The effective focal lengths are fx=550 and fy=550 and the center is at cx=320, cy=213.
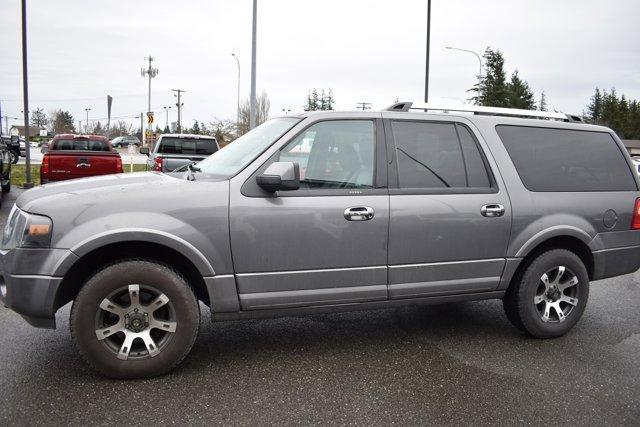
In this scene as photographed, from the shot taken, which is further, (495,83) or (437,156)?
(495,83)

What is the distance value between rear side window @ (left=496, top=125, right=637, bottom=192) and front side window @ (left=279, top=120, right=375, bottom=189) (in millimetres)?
1286

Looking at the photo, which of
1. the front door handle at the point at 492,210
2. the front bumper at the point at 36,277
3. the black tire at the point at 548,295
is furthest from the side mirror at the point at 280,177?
the black tire at the point at 548,295

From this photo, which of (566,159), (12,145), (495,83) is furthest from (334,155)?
(495,83)

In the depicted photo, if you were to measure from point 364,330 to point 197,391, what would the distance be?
173cm

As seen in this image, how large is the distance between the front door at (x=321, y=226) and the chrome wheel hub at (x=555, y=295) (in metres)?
1.48

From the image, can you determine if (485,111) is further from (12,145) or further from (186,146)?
(12,145)

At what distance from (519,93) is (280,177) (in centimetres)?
8820

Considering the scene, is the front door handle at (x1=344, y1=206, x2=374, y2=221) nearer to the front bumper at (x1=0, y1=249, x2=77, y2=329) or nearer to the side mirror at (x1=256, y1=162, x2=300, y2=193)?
the side mirror at (x1=256, y1=162, x2=300, y2=193)

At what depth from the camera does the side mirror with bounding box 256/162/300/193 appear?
3.55 meters

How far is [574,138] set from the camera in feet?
15.7

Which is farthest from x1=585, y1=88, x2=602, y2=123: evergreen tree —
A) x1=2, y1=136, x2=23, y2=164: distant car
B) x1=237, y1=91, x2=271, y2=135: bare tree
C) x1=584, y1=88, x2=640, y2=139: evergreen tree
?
x1=2, y1=136, x2=23, y2=164: distant car

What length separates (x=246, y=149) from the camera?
165 inches

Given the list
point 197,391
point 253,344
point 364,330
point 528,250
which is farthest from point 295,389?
point 528,250

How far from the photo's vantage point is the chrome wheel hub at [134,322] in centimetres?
347
